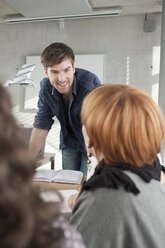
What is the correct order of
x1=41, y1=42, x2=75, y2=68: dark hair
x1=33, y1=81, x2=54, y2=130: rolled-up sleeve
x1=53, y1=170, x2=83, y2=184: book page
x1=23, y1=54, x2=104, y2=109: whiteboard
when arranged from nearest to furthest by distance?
x1=53, y1=170, x2=83, y2=184: book page
x1=41, y1=42, x2=75, y2=68: dark hair
x1=33, y1=81, x2=54, y2=130: rolled-up sleeve
x1=23, y1=54, x2=104, y2=109: whiteboard

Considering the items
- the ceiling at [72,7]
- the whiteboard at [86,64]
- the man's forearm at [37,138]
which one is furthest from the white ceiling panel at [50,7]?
the man's forearm at [37,138]

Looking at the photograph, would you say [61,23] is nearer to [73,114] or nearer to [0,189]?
[73,114]

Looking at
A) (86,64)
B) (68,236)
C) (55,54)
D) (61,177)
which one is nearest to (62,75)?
(55,54)

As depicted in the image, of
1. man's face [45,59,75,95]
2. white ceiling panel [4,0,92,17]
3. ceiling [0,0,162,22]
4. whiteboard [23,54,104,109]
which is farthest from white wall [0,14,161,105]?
man's face [45,59,75,95]

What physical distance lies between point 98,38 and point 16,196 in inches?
188

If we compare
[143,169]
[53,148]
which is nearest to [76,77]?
[143,169]

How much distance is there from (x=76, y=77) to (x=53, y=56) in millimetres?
343

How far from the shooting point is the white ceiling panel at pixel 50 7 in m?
3.67

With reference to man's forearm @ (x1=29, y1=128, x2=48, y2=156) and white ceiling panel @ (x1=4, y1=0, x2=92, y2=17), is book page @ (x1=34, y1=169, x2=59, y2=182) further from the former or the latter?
white ceiling panel @ (x1=4, y1=0, x2=92, y2=17)

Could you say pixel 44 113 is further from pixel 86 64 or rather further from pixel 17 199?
pixel 86 64

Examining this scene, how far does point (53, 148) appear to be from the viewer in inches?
200

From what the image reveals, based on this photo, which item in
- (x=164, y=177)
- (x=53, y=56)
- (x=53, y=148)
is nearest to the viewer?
(x=164, y=177)

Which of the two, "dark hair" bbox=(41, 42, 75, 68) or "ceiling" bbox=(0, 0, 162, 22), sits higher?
"ceiling" bbox=(0, 0, 162, 22)

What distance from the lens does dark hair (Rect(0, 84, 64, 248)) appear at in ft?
1.06
